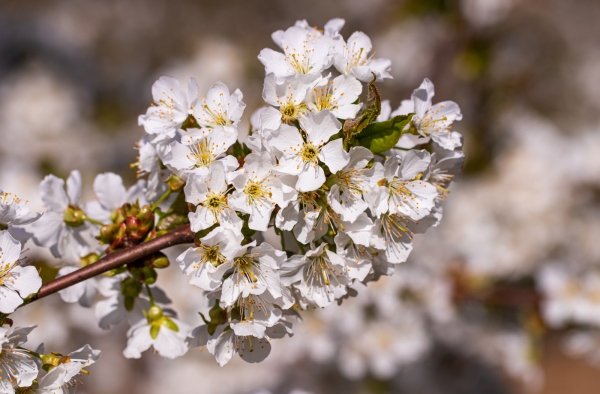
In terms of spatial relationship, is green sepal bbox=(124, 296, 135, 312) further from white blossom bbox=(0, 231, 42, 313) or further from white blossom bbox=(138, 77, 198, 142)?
white blossom bbox=(138, 77, 198, 142)

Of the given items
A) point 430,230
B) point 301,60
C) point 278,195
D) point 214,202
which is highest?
point 430,230

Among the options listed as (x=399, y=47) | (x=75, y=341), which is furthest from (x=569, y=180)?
(x=75, y=341)

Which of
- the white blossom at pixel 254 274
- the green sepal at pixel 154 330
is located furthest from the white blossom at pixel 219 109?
the green sepal at pixel 154 330

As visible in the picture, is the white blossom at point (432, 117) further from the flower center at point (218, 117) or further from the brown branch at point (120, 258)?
the brown branch at point (120, 258)

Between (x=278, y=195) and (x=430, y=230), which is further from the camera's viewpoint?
(x=430, y=230)

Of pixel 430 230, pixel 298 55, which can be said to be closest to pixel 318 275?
pixel 298 55

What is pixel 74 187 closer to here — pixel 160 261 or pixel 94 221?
pixel 94 221

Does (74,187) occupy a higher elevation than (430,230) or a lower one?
lower
